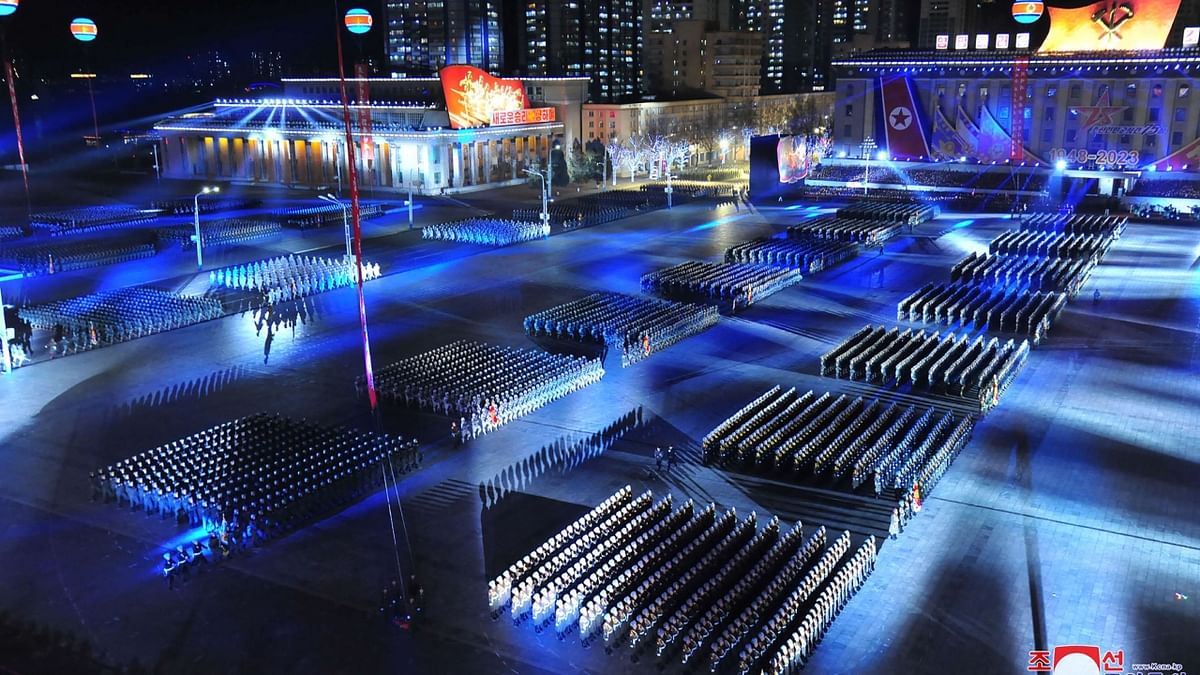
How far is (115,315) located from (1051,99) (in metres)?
80.5

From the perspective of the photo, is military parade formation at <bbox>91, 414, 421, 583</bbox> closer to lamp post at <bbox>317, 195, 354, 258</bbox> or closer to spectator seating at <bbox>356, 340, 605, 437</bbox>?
spectator seating at <bbox>356, 340, 605, 437</bbox>

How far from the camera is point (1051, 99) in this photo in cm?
8431

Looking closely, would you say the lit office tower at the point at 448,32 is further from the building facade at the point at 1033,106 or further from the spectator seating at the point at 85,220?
the spectator seating at the point at 85,220

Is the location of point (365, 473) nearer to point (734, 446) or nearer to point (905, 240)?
point (734, 446)

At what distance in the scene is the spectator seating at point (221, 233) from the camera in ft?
200

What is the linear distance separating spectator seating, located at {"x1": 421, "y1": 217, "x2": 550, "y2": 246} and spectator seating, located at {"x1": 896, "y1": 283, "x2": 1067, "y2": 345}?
28148 mm

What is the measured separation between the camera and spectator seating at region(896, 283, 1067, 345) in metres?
38.8

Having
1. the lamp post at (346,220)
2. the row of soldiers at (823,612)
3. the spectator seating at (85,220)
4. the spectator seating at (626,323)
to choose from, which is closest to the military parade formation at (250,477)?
the spectator seating at (626,323)

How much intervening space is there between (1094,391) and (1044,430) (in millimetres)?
4990


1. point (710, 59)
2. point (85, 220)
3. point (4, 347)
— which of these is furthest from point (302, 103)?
point (710, 59)

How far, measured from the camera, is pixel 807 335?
38594 millimetres

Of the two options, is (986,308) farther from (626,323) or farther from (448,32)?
(448,32)

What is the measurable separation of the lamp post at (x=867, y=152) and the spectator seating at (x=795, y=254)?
33.1 m

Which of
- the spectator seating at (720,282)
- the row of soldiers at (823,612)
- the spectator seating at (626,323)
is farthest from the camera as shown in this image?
the spectator seating at (720,282)
